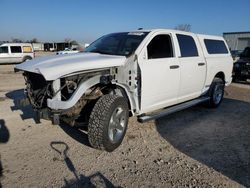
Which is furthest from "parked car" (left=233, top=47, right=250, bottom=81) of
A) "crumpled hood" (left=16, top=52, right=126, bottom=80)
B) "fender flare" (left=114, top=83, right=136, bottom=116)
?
"crumpled hood" (left=16, top=52, right=126, bottom=80)

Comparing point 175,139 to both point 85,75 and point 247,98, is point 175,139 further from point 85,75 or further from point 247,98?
point 247,98

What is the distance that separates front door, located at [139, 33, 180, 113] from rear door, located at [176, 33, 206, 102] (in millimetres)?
279

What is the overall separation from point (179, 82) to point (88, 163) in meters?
2.72

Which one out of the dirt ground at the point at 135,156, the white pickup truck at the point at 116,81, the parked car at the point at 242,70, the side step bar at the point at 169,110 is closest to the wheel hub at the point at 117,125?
the white pickup truck at the point at 116,81

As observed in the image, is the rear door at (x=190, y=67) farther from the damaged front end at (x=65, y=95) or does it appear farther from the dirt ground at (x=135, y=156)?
the damaged front end at (x=65, y=95)

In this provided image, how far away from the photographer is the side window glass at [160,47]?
475 centimetres

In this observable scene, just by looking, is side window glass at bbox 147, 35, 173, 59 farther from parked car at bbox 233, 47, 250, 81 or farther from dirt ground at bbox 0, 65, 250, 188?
parked car at bbox 233, 47, 250, 81

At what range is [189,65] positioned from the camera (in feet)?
18.4

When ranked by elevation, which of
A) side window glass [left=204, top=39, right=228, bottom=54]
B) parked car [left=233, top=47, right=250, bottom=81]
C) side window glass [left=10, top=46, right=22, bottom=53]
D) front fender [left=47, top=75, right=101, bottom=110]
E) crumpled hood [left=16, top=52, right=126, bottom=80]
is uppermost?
side window glass [left=204, top=39, right=228, bottom=54]

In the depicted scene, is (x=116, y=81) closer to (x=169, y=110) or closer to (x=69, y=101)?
(x=69, y=101)

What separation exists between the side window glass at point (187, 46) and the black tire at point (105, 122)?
6.92 feet

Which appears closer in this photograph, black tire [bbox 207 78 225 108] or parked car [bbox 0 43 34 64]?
black tire [bbox 207 78 225 108]

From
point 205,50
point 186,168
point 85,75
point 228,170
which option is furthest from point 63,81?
point 205,50

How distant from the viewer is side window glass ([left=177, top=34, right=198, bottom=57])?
5500mm
